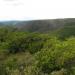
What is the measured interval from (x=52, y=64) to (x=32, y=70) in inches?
123

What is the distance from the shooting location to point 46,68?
96.7 ft

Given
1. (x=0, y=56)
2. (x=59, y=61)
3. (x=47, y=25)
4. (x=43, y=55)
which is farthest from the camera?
(x=47, y=25)

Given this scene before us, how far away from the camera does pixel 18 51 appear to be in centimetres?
4425

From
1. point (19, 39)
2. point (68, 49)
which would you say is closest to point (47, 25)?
point (19, 39)

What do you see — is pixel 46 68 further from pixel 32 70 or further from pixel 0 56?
pixel 0 56

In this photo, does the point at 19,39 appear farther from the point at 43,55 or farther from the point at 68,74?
the point at 68,74

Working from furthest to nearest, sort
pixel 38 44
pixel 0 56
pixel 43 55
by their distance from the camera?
pixel 38 44, pixel 0 56, pixel 43 55

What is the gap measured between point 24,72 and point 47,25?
15118cm

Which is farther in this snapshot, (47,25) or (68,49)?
(47,25)

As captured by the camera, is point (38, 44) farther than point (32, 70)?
Yes

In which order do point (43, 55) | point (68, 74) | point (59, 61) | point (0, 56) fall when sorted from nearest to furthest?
point (68, 74) < point (59, 61) < point (43, 55) < point (0, 56)

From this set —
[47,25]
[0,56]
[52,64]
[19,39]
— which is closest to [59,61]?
[52,64]

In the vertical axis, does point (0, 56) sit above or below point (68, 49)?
below

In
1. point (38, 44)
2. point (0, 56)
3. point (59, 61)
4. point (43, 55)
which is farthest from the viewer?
→ point (38, 44)
